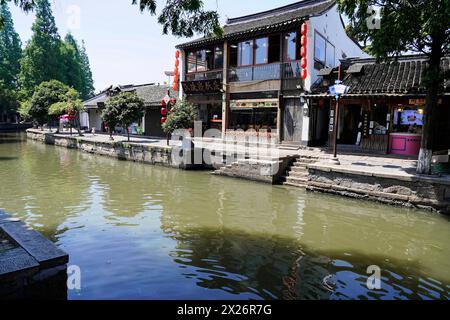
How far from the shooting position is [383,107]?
14695mm

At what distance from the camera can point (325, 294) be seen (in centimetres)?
439

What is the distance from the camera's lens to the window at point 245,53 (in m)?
17.4

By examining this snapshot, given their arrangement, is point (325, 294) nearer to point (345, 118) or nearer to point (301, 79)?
point (301, 79)

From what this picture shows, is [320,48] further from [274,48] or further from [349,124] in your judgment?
[349,124]

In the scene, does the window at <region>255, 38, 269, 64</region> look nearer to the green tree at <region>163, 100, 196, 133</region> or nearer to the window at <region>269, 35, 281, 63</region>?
the window at <region>269, 35, 281, 63</region>

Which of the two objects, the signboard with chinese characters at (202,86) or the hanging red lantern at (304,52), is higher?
the hanging red lantern at (304,52)

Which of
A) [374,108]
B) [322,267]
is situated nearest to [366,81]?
[374,108]

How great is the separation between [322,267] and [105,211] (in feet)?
17.3

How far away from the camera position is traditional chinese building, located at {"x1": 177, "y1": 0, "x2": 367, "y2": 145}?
1556cm

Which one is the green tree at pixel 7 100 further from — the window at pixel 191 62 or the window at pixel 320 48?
the window at pixel 320 48

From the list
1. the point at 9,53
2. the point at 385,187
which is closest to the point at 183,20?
the point at 385,187

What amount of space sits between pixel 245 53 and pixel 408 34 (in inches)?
397

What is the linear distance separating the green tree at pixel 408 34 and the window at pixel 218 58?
33.0 ft

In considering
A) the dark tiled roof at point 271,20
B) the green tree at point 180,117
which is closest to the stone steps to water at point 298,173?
the green tree at point 180,117
